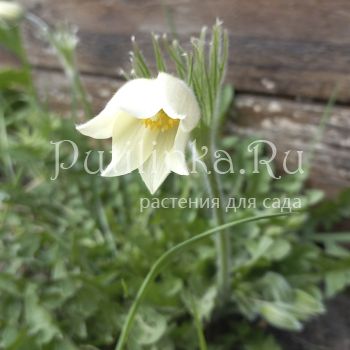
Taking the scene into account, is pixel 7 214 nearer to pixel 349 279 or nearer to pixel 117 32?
pixel 117 32

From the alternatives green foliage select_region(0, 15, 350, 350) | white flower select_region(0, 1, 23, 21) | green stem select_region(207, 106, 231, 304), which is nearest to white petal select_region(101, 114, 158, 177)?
green stem select_region(207, 106, 231, 304)

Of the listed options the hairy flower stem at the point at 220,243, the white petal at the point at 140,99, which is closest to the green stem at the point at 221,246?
the hairy flower stem at the point at 220,243

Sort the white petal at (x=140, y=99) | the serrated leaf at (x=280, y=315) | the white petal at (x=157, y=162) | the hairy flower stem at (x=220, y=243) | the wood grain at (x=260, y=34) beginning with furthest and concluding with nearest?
the wood grain at (x=260, y=34), the serrated leaf at (x=280, y=315), the hairy flower stem at (x=220, y=243), the white petal at (x=157, y=162), the white petal at (x=140, y=99)

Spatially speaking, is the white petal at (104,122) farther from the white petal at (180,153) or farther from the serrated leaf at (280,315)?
the serrated leaf at (280,315)

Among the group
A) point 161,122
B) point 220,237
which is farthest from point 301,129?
point 161,122

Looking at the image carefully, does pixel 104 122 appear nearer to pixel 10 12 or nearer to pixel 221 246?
pixel 221 246
